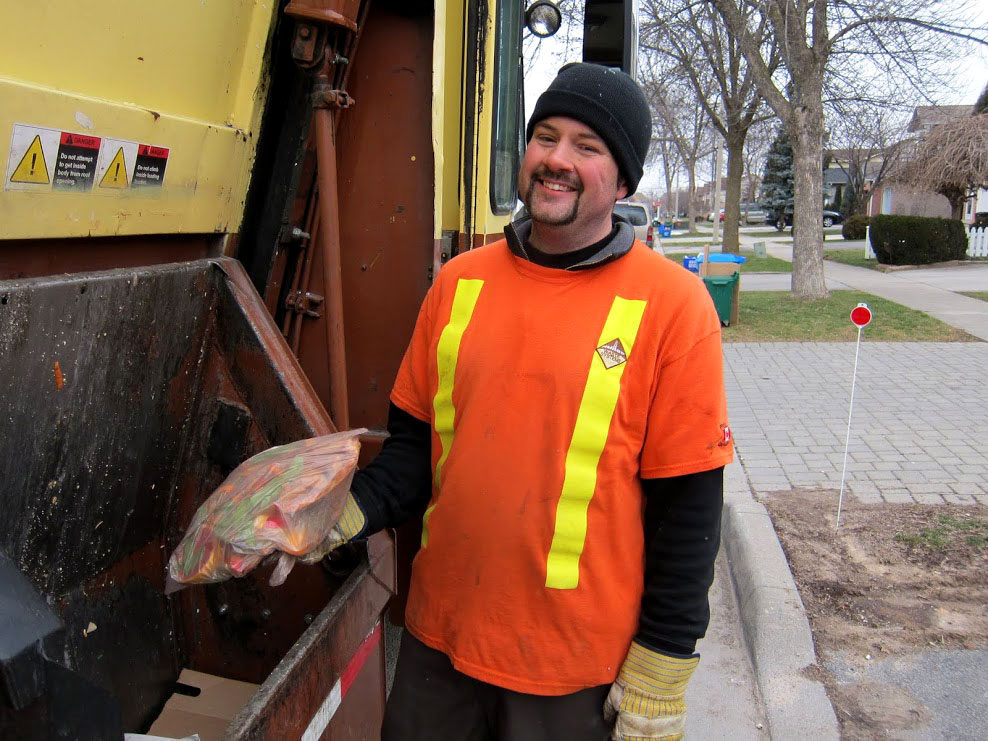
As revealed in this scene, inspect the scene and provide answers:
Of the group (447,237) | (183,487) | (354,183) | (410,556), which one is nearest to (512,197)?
(447,237)

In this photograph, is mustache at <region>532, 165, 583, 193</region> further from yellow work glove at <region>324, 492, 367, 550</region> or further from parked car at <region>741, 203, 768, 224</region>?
parked car at <region>741, 203, 768, 224</region>

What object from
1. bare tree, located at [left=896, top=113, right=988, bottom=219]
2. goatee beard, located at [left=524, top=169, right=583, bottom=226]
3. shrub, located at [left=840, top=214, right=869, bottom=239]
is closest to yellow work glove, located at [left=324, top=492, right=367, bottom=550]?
goatee beard, located at [left=524, top=169, right=583, bottom=226]

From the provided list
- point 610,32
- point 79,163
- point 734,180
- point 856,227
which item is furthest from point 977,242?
point 79,163

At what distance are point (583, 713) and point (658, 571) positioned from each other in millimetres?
324

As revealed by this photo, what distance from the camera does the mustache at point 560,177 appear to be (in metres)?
1.74

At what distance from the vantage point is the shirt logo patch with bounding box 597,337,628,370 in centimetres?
169

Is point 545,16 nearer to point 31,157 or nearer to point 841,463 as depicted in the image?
point 31,157

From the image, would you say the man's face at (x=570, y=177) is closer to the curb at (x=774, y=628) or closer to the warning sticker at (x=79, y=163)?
the warning sticker at (x=79, y=163)

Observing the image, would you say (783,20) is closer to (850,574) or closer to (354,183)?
(850,574)

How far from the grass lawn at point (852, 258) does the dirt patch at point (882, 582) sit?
696 inches

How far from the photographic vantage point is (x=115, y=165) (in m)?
1.75

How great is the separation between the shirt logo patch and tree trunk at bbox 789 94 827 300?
12617 mm

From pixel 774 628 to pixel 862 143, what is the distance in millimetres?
34179

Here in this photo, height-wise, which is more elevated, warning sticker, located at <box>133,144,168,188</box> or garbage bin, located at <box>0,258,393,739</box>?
warning sticker, located at <box>133,144,168,188</box>
